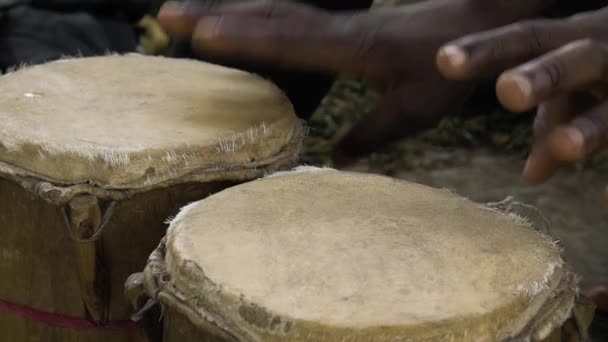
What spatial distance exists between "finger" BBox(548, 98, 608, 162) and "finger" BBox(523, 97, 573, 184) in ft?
0.14

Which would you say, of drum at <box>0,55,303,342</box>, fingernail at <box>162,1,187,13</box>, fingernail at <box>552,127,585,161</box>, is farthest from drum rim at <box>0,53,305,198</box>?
fingernail at <box>552,127,585,161</box>

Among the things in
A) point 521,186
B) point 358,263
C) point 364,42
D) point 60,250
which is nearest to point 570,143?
point 358,263

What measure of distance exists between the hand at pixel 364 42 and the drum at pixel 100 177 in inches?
4.3

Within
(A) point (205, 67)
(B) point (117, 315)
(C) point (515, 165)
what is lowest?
(C) point (515, 165)

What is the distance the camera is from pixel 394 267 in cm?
97

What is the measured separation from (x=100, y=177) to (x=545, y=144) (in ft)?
1.90

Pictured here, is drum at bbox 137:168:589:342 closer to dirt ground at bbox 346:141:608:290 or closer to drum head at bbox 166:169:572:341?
drum head at bbox 166:169:572:341

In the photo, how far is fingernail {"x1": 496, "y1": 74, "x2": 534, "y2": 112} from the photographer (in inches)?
38.2

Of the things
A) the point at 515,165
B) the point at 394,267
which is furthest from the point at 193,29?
the point at 515,165

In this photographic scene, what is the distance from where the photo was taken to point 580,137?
1.00 meters

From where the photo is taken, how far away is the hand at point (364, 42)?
131 cm

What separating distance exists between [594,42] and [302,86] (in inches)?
41.9

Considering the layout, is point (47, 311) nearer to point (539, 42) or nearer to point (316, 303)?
point (316, 303)

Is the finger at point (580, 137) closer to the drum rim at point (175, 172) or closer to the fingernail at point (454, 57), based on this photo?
the fingernail at point (454, 57)
